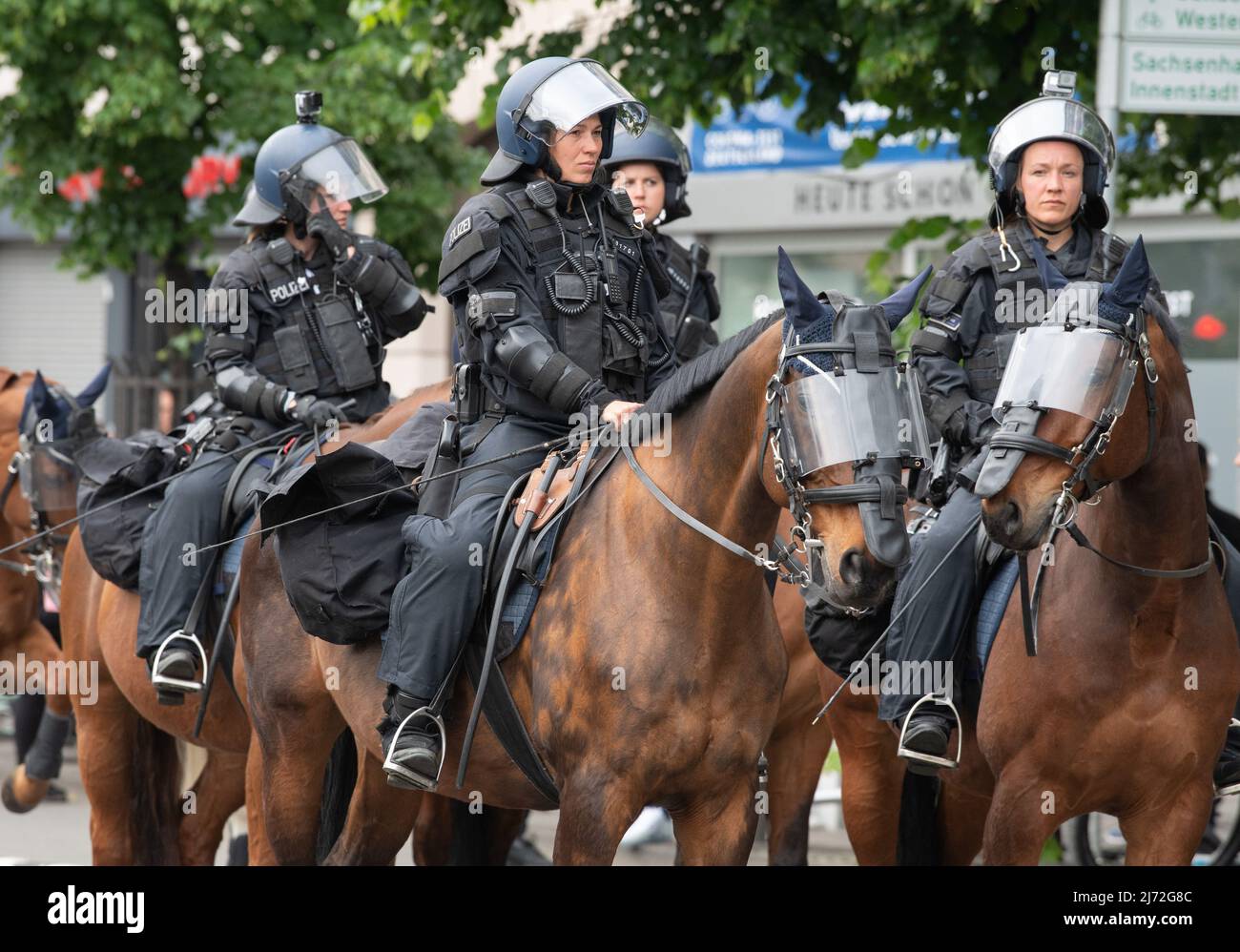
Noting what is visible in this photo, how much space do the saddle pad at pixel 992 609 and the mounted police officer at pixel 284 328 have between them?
2.79 metres

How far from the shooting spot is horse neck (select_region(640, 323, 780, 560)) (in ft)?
15.2

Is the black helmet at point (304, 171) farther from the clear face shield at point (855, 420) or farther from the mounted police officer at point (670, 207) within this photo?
the clear face shield at point (855, 420)

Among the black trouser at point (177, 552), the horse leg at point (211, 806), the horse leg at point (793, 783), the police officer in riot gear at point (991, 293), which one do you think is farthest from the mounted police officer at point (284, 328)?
the police officer in riot gear at point (991, 293)

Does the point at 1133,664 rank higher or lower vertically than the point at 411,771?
higher

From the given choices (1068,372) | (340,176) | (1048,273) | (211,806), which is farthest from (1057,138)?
(211,806)

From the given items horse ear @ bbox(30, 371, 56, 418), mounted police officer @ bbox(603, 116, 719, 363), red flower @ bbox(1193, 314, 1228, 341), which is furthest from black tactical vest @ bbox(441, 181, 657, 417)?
red flower @ bbox(1193, 314, 1228, 341)

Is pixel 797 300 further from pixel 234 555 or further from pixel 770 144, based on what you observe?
pixel 770 144

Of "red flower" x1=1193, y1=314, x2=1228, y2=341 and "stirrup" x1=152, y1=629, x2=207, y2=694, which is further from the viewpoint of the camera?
"red flower" x1=1193, y1=314, x2=1228, y2=341

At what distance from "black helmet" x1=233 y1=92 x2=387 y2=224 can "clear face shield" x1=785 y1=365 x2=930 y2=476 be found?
3.53m

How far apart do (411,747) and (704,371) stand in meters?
1.46

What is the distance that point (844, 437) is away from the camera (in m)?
4.25

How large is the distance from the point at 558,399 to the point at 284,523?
1254 mm

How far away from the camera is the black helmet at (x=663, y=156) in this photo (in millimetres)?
7832

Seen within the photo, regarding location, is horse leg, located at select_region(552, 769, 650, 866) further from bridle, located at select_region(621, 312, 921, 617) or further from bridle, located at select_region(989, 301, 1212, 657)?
bridle, located at select_region(989, 301, 1212, 657)
